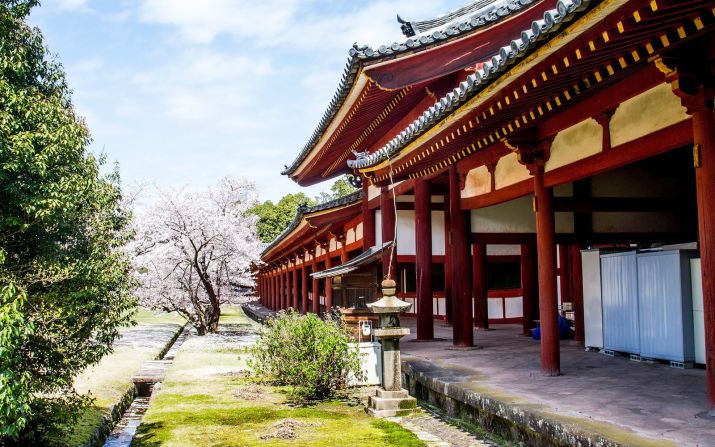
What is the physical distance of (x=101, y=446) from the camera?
8.61 metres

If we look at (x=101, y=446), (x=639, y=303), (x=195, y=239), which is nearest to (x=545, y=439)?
(x=639, y=303)

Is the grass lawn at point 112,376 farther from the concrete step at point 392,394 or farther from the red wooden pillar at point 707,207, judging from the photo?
the red wooden pillar at point 707,207

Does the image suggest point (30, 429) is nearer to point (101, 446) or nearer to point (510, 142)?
point (101, 446)

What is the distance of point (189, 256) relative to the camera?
70.8 feet

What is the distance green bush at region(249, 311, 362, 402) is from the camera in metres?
9.55

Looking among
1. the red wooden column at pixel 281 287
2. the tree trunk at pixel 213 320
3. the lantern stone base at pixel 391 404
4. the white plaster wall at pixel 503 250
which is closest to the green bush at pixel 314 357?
the lantern stone base at pixel 391 404

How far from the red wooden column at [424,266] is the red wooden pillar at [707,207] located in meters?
7.93

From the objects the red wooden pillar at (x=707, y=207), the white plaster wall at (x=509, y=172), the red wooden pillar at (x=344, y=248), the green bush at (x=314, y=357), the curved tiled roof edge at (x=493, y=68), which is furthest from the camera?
the red wooden pillar at (x=344, y=248)

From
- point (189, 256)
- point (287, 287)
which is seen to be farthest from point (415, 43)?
point (287, 287)

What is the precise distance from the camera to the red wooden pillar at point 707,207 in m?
5.55

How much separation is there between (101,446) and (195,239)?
13.2 m

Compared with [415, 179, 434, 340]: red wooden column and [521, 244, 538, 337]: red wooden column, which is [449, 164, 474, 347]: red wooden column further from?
[521, 244, 538, 337]: red wooden column

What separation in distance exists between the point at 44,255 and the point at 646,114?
20.6ft

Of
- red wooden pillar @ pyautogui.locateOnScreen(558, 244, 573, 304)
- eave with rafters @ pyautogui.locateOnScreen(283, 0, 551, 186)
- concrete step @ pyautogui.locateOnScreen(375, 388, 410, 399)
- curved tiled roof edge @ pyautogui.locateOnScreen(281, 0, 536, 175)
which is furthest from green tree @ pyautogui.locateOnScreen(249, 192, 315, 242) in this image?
concrete step @ pyautogui.locateOnScreen(375, 388, 410, 399)
